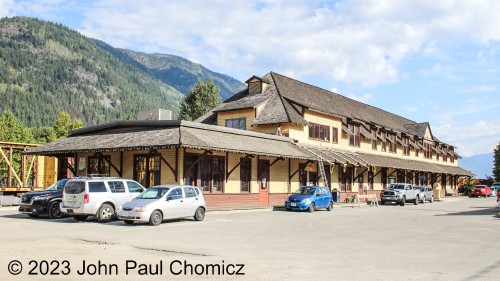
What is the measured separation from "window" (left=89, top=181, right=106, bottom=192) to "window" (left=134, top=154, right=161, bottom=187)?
772 centimetres

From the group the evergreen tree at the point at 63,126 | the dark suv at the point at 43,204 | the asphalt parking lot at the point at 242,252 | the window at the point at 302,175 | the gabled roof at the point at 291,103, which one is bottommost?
the asphalt parking lot at the point at 242,252

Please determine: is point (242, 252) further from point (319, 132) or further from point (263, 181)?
point (319, 132)

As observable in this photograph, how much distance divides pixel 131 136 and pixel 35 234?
1365 cm

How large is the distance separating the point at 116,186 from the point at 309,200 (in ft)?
40.6

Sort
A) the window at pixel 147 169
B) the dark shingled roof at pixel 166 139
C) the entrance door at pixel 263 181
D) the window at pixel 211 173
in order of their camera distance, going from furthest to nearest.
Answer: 1. the entrance door at pixel 263 181
2. the window at pixel 211 173
3. the window at pixel 147 169
4. the dark shingled roof at pixel 166 139

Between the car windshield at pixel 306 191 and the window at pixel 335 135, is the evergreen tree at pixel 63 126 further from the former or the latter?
the car windshield at pixel 306 191

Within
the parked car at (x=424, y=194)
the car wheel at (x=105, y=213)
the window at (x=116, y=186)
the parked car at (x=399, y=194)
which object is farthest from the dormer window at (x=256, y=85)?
the car wheel at (x=105, y=213)

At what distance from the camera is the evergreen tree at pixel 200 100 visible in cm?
7456

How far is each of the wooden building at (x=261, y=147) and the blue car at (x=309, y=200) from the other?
288 cm

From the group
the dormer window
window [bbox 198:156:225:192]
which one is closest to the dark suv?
window [bbox 198:156:225:192]

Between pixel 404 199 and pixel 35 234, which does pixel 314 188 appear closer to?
pixel 404 199

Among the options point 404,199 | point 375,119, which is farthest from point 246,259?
point 375,119

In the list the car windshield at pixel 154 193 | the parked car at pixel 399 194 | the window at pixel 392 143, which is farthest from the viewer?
the window at pixel 392 143

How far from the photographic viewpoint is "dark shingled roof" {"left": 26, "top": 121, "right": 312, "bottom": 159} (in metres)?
25.9
